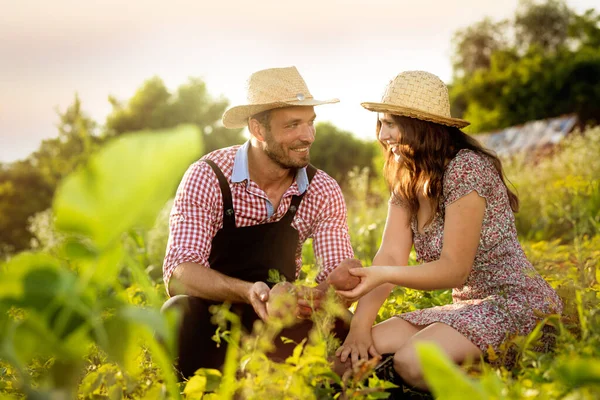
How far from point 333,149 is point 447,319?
1053 inches

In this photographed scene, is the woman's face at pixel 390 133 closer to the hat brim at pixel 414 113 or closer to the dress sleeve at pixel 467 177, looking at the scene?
the hat brim at pixel 414 113

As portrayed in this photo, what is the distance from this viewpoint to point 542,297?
2643mm

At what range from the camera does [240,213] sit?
3.34m

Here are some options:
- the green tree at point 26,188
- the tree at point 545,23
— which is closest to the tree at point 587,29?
the tree at point 545,23

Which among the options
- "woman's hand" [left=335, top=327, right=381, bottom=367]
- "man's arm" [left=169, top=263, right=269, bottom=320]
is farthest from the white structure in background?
"man's arm" [left=169, top=263, right=269, bottom=320]

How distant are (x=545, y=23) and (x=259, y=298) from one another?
4402cm

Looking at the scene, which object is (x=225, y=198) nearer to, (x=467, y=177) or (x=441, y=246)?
(x=441, y=246)

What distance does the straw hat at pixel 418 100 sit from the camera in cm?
279

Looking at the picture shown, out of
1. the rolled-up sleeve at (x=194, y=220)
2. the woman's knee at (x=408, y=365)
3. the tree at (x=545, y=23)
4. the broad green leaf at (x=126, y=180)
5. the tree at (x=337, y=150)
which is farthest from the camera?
the tree at (x=545, y=23)

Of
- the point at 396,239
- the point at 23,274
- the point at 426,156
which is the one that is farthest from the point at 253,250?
the point at 23,274

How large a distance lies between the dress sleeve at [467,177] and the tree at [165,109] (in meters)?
18.7

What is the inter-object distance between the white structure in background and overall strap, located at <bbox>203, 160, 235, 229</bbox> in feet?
34.1

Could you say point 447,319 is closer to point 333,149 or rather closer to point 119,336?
point 119,336

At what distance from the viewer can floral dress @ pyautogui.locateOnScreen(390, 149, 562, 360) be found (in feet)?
8.45
